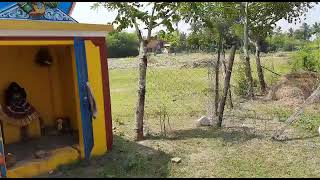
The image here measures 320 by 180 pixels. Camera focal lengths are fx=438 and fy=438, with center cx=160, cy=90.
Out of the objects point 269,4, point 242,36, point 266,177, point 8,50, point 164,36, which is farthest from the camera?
point 242,36

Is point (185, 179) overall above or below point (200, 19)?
below

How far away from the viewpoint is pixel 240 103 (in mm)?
13133

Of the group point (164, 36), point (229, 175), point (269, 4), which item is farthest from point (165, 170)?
point (269, 4)

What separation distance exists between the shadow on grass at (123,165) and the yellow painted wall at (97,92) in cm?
21

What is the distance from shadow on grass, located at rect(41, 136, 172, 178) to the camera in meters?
6.63

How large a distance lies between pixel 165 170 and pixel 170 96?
816cm

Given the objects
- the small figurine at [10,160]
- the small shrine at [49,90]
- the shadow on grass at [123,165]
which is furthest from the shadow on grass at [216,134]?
the small figurine at [10,160]

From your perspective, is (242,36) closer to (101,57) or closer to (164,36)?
(164,36)

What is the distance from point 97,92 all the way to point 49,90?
1.59m

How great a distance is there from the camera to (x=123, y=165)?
686cm

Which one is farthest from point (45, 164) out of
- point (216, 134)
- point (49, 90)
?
point (216, 134)

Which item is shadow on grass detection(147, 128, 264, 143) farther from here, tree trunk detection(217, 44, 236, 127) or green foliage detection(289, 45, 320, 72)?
green foliage detection(289, 45, 320, 72)

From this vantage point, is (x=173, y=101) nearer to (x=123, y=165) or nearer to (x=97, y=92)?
(x=97, y=92)

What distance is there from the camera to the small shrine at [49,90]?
21.6 feet
